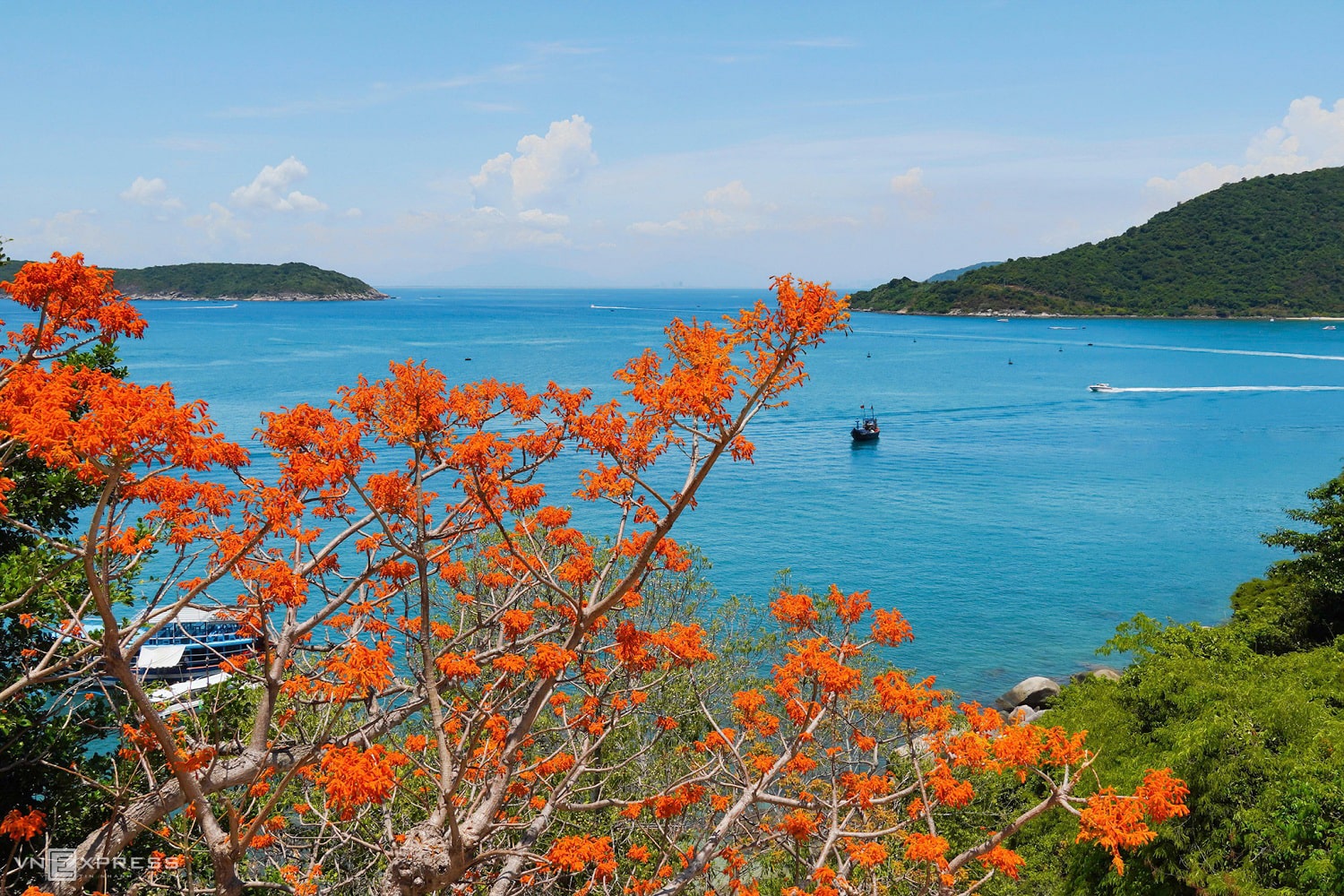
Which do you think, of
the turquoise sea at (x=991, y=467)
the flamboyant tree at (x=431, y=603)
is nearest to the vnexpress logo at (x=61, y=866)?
the flamboyant tree at (x=431, y=603)

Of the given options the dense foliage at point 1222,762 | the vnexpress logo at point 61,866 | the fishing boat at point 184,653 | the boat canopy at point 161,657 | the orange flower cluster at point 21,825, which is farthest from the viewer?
the fishing boat at point 184,653

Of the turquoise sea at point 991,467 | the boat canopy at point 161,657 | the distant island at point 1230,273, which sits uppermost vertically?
the distant island at point 1230,273

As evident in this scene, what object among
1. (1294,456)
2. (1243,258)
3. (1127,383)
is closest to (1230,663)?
(1294,456)

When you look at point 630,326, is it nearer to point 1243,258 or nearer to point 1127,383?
point 1127,383

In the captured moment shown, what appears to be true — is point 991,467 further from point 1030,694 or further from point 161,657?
point 161,657

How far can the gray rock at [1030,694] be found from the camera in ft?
90.5

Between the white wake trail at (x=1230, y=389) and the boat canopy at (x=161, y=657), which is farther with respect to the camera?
the white wake trail at (x=1230, y=389)

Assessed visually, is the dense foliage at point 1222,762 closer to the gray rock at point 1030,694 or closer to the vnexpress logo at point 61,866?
the gray rock at point 1030,694

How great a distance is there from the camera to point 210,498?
317 inches

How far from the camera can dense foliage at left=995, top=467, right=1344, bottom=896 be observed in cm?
1048

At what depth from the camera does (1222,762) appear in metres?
12.3

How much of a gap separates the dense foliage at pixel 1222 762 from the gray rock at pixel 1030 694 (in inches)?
301

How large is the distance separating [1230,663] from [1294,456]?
56545 mm

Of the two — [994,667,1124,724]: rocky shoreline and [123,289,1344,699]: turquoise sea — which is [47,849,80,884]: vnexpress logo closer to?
[994,667,1124,724]: rocky shoreline
